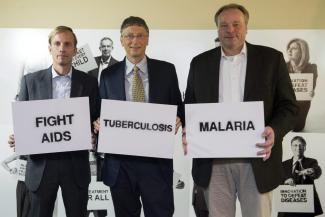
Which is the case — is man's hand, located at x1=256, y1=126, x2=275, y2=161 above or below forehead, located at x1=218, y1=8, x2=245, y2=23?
below

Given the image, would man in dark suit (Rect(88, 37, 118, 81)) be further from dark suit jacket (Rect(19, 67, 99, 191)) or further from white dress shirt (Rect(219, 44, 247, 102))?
white dress shirt (Rect(219, 44, 247, 102))

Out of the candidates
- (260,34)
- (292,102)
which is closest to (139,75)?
(292,102)

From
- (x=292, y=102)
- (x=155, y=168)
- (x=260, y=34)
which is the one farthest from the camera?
(x=260, y=34)

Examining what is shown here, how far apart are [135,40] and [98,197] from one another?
170cm

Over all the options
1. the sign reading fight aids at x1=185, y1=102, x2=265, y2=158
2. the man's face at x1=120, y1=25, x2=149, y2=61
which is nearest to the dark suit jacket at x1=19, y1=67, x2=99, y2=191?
the man's face at x1=120, y1=25, x2=149, y2=61

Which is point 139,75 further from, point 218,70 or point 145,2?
point 145,2

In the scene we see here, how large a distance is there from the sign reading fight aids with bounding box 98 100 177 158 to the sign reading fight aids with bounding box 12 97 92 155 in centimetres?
13

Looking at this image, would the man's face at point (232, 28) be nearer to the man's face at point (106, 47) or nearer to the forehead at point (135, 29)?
the forehead at point (135, 29)

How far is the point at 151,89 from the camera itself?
220 cm

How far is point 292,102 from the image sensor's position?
1.99m

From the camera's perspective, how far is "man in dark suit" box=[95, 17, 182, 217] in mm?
2184

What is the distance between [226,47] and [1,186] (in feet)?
8.18

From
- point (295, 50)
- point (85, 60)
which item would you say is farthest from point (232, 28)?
point (85, 60)

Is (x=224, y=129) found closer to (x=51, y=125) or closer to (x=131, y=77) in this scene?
(x=131, y=77)
